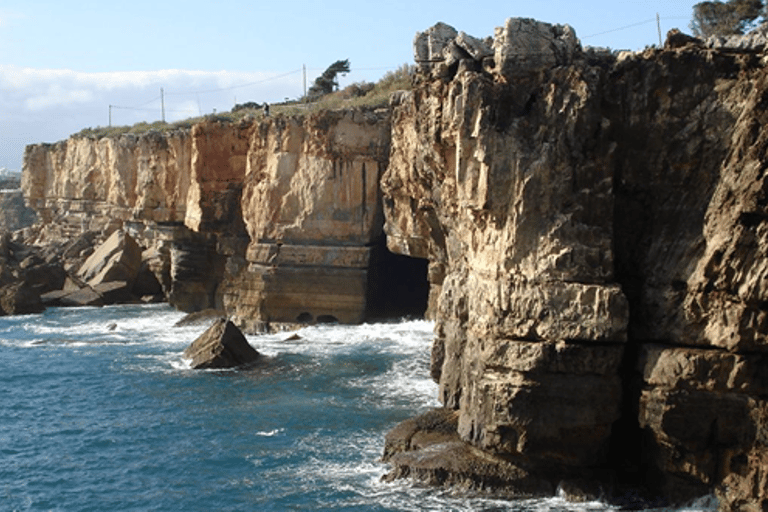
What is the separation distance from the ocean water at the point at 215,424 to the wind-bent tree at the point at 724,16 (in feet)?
50.6

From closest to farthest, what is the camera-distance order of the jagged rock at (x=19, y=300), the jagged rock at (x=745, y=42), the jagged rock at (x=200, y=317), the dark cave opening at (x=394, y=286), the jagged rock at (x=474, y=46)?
the jagged rock at (x=745, y=42), the jagged rock at (x=474, y=46), the dark cave opening at (x=394, y=286), the jagged rock at (x=200, y=317), the jagged rock at (x=19, y=300)

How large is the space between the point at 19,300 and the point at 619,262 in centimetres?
3883

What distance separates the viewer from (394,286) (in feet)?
138

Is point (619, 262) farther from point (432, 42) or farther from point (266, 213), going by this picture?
point (266, 213)

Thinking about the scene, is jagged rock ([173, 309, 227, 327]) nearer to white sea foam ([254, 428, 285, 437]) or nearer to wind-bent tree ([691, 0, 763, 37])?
white sea foam ([254, 428, 285, 437])

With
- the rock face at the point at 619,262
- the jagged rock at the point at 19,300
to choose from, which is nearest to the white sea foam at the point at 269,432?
the rock face at the point at 619,262

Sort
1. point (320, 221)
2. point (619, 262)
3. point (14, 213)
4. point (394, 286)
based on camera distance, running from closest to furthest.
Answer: point (619, 262) → point (320, 221) → point (394, 286) → point (14, 213)

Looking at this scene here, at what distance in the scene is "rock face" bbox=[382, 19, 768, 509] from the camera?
17.1 m

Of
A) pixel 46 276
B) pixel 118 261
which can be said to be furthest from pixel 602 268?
pixel 46 276

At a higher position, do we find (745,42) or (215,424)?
(745,42)

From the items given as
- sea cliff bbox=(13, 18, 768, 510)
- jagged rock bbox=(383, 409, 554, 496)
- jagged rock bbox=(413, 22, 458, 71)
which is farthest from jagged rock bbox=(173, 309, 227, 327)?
jagged rock bbox=(383, 409, 554, 496)

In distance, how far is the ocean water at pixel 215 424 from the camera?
64.0 ft

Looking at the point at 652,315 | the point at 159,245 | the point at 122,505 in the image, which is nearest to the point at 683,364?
the point at 652,315

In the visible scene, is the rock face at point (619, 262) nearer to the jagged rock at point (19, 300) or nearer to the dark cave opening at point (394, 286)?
the dark cave opening at point (394, 286)
